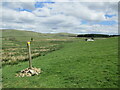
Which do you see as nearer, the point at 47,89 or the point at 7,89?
the point at 47,89

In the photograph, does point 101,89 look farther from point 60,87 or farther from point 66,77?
point 66,77

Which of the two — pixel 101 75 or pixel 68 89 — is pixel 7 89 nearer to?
pixel 68 89

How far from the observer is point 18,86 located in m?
10.5

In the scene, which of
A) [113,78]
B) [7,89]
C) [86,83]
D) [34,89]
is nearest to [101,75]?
[113,78]

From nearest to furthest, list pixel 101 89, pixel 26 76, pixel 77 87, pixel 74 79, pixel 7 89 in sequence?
pixel 101 89 → pixel 77 87 → pixel 7 89 → pixel 74 79 → pixel 26 76

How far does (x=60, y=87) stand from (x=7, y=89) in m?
4.06

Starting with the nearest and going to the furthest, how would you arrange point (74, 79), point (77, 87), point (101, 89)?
point (101, 89)
point (77, 87)
point (74, 79)

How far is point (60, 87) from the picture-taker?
31.7 ft

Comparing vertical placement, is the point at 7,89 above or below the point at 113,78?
below

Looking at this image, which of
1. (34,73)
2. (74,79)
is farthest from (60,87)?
(34,73)

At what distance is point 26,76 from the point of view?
43.0 ft

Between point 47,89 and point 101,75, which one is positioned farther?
point 101,75

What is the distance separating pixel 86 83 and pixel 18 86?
5.23 meters

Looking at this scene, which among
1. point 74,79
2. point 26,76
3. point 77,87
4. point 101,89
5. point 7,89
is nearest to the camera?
point 101,89
